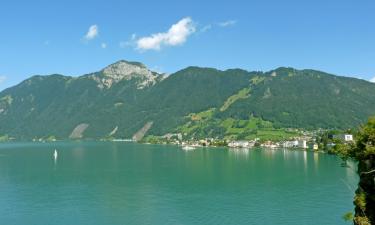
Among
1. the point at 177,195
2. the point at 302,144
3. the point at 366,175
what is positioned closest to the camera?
the point at 366,175

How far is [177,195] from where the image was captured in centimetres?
7212

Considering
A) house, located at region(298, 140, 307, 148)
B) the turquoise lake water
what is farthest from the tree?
house, located at region(298, 140, 307, 148)

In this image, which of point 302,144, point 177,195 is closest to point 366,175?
point 177,195

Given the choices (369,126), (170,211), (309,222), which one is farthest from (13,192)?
(369,126)

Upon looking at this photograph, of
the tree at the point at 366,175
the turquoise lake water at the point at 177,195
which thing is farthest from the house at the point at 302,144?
the tree at the point at 366,175

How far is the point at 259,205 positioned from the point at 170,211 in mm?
12861

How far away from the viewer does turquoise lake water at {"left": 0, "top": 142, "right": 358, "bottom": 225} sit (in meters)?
56.6

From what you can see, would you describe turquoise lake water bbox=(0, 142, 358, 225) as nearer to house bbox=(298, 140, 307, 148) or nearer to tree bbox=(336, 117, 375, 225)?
tree bbox=(336, 117, 375, 225)

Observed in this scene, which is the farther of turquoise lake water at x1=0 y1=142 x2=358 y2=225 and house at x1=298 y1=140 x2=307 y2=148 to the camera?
house at x1=298 y1=140 x2=307 y2=148

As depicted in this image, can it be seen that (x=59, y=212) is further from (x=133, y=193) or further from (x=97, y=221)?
(x=133, y=193)

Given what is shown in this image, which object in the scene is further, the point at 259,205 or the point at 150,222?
the point at 259,205

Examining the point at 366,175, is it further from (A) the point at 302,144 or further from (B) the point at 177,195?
(A) the point at 302,144

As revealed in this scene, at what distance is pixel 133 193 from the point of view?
7444 cm

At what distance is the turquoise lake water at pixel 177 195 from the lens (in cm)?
5659
